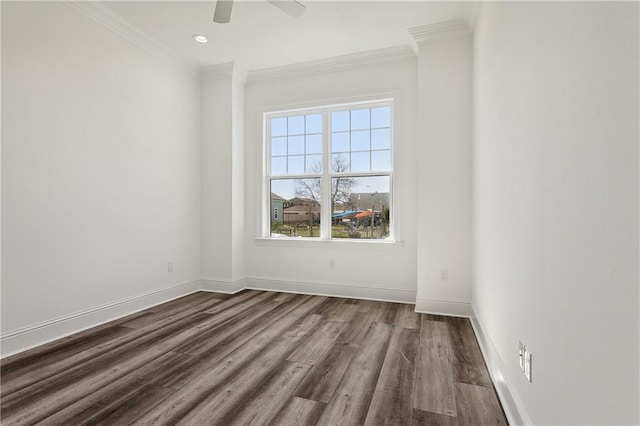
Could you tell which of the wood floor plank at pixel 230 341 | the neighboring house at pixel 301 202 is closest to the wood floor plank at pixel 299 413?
the wood floor plank at pixel 230 341

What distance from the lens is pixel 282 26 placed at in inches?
128

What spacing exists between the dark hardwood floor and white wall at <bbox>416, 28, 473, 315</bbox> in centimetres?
34

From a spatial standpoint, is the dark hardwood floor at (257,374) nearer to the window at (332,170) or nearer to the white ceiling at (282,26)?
the window at (332,170)

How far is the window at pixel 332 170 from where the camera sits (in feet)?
13.0

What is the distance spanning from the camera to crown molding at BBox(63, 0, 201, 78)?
9.48 feet

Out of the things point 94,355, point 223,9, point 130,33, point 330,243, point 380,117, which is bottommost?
point 94,355

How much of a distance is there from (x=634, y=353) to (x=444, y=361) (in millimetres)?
1748

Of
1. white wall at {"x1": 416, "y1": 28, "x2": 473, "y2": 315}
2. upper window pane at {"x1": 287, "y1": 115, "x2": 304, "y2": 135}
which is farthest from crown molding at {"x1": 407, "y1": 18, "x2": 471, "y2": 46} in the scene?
upper window pane at {"x1": 287, "y1": 115, "x2": 304, "y2": 135}

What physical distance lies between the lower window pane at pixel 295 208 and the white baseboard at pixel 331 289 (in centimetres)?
61

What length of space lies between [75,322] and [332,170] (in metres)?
3.03

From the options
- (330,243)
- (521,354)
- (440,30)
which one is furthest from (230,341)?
(440,30)

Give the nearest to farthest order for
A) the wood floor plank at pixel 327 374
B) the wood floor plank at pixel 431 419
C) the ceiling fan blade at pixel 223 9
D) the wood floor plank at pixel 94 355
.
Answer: the wood floor plank at pixel 431 419 < the wood floor plank at pixel 327 374 < the wood floor plank at pixel 94 355 < the ceiling fan blade at pixel 223 9

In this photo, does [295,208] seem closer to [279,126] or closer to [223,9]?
[279,126]

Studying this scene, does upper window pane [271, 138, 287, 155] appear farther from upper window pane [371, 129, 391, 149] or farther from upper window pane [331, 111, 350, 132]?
upper window pane [371, 129, 391, 149]
